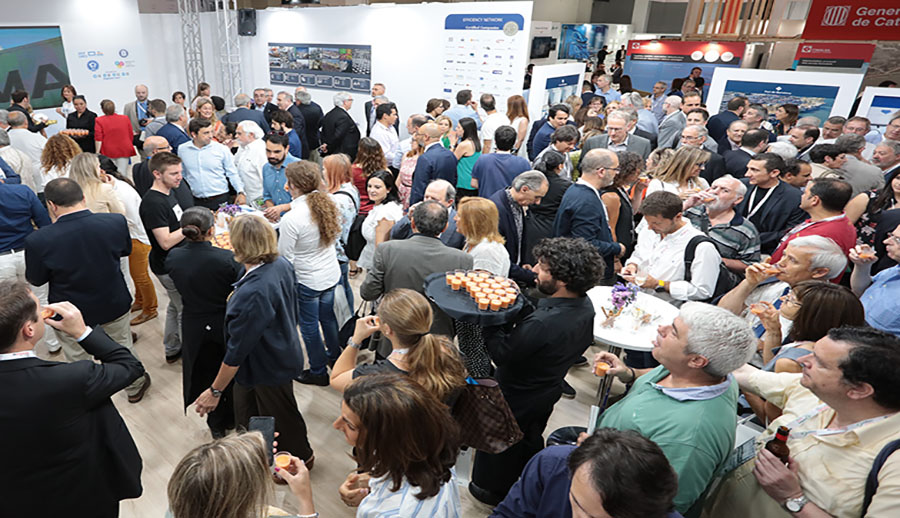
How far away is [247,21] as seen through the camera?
438 inches

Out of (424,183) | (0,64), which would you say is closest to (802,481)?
(424,183)

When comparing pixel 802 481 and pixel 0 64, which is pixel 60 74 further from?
pixel 802 481

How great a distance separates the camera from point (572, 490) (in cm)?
124

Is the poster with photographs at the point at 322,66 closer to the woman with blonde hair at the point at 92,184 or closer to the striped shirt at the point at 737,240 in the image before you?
the woman with blonde hair at the point at 92,184

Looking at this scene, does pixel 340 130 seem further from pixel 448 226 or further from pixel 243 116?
pixel 448 226

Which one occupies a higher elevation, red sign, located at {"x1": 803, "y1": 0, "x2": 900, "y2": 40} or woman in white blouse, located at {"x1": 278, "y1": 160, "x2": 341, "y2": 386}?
red sign, located at {"x1": 803, "y1": 0, "x2": 900, "y2": 40}

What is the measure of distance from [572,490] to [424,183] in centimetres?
380

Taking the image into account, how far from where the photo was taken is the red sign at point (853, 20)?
319 inches

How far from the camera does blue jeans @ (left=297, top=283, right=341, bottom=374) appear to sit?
3.46 meters

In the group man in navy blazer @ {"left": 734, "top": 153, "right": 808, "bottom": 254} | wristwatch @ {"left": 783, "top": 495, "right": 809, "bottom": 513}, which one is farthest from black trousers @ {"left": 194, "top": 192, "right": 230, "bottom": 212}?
wristwatch @ {"left": 783, "top": 495, "right": 809, "bottom": 513}

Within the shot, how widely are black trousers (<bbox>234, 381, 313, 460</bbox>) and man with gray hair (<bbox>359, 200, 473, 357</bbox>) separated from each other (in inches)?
22.2

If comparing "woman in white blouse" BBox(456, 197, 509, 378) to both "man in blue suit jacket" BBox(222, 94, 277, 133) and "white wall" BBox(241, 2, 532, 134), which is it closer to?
"man in blue suit jacket" BBox(222, 94, 277, 133)

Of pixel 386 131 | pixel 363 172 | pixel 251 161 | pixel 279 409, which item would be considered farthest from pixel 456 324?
pixel 386 131

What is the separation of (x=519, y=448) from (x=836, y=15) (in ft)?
33.3
